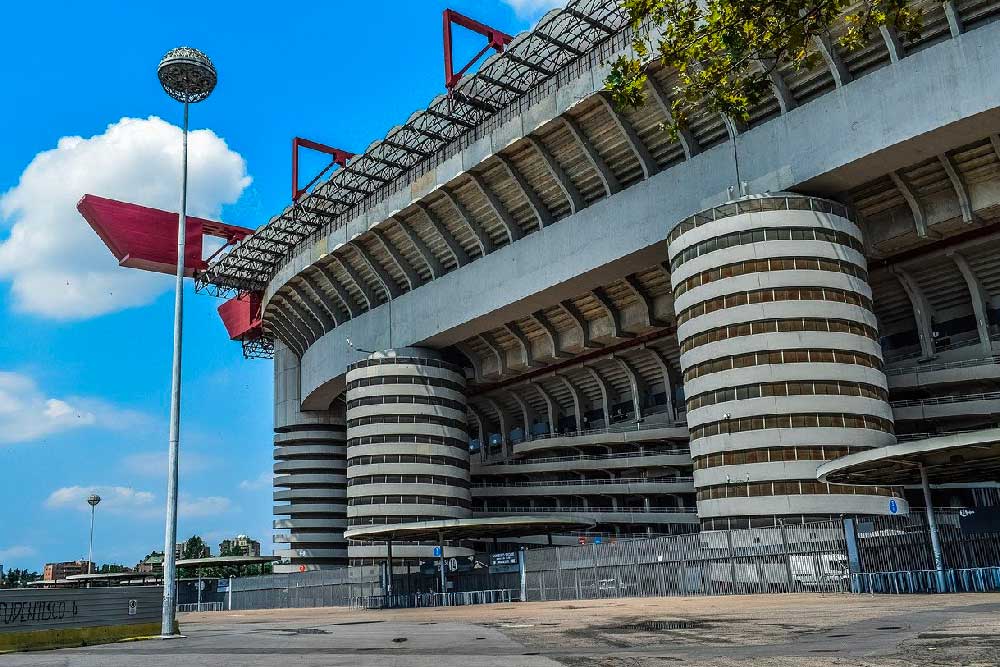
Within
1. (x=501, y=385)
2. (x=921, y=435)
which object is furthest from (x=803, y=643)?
(x=501, y=385)

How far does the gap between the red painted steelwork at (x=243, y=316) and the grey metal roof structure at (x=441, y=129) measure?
374 inches

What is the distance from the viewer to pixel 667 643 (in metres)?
15.7

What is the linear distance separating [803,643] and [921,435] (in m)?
43.4

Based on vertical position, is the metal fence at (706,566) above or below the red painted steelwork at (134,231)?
below

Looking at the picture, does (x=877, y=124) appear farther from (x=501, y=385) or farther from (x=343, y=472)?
(x=343, y=472)

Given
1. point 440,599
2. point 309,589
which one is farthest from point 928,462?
point 309,589

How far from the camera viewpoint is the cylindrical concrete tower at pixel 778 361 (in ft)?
148

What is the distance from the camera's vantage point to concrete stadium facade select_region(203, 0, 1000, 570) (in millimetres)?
45438

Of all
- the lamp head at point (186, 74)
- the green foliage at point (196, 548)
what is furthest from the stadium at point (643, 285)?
the green foliage at point (196, 548)

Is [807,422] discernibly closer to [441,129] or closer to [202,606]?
[441,129]

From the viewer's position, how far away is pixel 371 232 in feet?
233

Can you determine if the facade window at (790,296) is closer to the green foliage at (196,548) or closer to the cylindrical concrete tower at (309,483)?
the cylindrical concrete tower at (309,483)

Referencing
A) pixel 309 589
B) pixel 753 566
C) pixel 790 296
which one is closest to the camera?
pixel 753 566

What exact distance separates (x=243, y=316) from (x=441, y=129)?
44134mm
